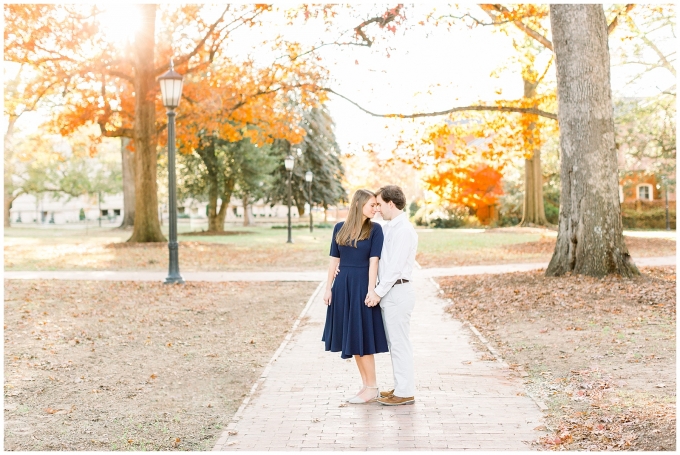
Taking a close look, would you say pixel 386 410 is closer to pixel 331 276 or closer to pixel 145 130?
pixel 331 276

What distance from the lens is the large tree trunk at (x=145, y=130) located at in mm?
25016

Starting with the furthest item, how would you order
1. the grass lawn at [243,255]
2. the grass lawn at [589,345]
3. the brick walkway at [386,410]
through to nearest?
1. the grass lawn at [243,255]
2. the grass lawn at [589,345]
3. the brick walkway at [386,410]

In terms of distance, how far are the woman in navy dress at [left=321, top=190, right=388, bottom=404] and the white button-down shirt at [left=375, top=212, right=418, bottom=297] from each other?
62 millimetres

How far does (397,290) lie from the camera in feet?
19.8

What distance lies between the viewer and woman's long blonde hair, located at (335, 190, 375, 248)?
6.01 meters

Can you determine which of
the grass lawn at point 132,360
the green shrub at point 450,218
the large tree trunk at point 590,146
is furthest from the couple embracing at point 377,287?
the green shrub at point 450,218

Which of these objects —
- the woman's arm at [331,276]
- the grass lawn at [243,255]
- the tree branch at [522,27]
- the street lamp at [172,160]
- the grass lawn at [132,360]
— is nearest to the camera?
the grass lawn at [132,360]

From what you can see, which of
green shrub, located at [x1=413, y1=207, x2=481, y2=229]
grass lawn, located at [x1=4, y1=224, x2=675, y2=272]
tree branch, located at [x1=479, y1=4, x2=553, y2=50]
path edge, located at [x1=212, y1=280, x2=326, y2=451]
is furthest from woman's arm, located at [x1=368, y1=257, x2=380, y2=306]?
green shrub, located at [x1=413, y1=207, x2=481, y2=229]

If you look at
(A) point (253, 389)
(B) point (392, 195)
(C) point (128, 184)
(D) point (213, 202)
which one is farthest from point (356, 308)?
(C) point (128, 184)

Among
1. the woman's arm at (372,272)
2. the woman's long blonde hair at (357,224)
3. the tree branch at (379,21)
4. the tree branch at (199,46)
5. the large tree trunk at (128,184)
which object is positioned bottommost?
the woman's arm at (372,272)

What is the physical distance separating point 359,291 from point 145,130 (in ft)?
68.8

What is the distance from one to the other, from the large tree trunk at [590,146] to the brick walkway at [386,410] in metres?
5.34

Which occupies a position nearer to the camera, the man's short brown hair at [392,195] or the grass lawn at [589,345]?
the grass lawn at [589,345]

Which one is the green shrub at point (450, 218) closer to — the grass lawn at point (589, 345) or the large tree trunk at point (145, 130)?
the large tree trunk at point (145, 130)
